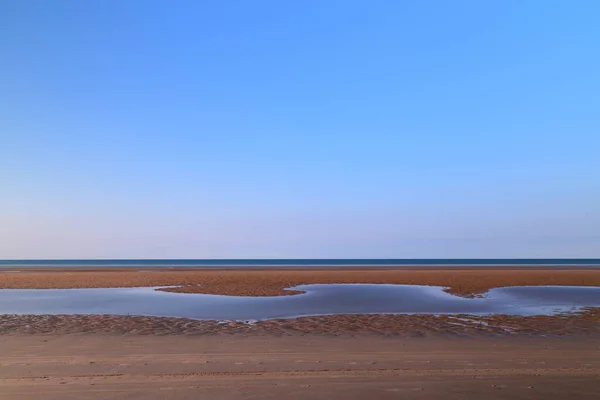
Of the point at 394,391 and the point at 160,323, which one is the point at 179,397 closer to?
the point at 394,391

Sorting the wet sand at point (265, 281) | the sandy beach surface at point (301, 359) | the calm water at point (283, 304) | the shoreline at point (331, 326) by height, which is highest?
the sandy beach surface at point (301, 359)

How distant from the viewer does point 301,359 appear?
37.9ft

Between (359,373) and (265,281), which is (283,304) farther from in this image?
(265,281)

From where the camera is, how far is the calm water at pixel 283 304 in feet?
70.9

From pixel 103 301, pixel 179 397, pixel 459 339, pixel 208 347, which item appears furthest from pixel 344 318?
pixel 103 301

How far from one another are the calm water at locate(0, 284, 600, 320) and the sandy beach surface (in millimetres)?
3196

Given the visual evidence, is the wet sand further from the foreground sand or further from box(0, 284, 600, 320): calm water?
the foreground sand

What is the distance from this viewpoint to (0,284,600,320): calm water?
21609 mm

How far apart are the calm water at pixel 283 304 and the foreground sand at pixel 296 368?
268 inches

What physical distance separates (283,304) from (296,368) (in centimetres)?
1490

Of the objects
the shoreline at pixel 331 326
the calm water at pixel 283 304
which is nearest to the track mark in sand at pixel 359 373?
the shoreline at pixel 331 326

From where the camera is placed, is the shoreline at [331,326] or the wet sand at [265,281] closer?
the shoreline at [331,326]

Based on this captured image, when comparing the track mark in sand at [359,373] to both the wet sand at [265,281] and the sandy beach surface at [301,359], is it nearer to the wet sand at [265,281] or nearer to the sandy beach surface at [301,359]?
the sandy beach surface at [301,359]

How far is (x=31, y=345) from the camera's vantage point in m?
13.5
